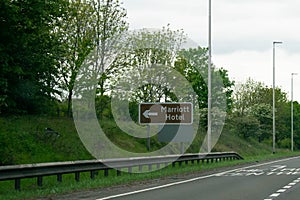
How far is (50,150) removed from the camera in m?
28.9

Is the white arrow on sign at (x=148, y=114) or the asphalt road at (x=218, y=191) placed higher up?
the white arrow on sign at (x=148, y=114)

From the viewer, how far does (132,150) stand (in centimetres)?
3841

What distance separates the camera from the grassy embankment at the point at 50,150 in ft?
57.1

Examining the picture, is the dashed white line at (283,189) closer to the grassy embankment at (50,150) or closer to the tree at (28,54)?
the grassy embankment at (50,150)

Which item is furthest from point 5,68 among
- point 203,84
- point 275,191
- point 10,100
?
point 203,84

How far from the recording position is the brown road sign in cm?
2912

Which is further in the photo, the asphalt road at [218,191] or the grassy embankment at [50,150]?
the grassy embankment at [50,150]

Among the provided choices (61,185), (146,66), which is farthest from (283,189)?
(146,66)

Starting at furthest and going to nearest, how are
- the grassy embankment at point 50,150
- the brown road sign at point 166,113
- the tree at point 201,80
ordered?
the tree at point 201,80 < the brown road sign at point 166,113 < the grassy embankment at point 50,150

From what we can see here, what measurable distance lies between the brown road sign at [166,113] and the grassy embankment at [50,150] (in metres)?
2.40

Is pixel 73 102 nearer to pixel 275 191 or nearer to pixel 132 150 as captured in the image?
pixel 132 150

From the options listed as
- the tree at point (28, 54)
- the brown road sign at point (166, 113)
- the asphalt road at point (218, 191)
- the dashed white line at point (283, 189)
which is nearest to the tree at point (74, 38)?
the tree at point (28, 54)

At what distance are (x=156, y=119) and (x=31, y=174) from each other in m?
13.8

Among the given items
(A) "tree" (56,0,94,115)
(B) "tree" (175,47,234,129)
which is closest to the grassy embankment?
(A) "tree" (56,0,94,115)
